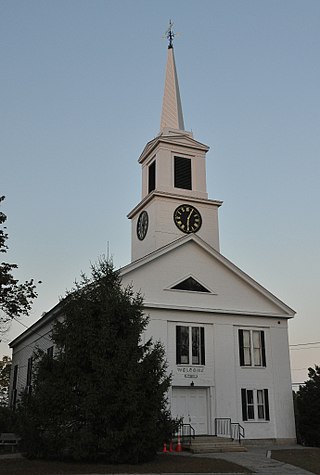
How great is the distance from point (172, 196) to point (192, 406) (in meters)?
12.8

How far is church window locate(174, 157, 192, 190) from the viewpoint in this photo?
115 ft

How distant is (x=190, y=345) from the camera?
26.8 metres

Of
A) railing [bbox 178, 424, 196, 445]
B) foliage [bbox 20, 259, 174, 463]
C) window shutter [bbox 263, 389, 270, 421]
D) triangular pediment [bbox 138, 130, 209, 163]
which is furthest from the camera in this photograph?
triangular pediment [bbox 138, 130, 209, 163]

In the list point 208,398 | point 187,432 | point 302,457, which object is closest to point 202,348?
point 208,398

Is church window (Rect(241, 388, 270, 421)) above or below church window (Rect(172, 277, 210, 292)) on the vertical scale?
below

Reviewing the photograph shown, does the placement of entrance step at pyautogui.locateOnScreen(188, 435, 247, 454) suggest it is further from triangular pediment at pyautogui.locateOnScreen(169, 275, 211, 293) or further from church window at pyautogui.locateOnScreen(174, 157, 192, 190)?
church window at pyautogui.locateOnScreen(174, 157, 192, 190)

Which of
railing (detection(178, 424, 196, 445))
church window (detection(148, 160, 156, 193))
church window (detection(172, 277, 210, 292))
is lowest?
railing (detection(178, 424, 196, 445))

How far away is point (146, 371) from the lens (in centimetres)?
1797

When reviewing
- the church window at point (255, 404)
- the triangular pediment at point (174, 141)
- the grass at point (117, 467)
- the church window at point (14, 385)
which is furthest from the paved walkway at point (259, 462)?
the church window at point (14, 385)

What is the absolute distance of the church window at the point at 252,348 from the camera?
90.8ft

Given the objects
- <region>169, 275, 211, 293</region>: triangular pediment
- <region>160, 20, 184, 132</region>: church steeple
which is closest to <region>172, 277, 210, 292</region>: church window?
<region>169, 275, 211, 293</region>: triangular pediment

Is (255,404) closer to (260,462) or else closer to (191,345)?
(191,345)

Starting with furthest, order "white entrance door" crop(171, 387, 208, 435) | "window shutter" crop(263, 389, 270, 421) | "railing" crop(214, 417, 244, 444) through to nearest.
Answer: "window shutter" crop(263, 389, 270, 421)
"railing" crop(214, 417, 244, 444)
"white entrance door" crop(171, 387, 208, 435)

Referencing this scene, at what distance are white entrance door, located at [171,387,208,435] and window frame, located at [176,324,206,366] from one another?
131 cm
